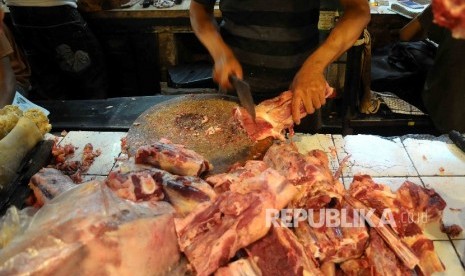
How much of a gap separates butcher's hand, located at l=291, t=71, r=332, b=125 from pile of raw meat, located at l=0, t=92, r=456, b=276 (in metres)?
0.56

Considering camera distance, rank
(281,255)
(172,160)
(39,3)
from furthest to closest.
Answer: (39,3)
(172,160)
(281,255)

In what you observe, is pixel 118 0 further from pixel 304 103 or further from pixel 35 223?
pixel 35 223

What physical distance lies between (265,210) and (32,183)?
1.23 meters

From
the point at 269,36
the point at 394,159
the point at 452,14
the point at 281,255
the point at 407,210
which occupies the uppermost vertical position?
the point at 452,14

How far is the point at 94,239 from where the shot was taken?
61.6 inches

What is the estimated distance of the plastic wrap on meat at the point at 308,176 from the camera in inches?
77.4

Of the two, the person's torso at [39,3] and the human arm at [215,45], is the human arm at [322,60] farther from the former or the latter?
the person's torso at [39,3]

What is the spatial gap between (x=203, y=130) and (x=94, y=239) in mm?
1234

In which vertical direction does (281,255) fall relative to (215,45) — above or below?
below

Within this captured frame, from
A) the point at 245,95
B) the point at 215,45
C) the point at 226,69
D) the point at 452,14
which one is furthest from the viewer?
the point at 215,45

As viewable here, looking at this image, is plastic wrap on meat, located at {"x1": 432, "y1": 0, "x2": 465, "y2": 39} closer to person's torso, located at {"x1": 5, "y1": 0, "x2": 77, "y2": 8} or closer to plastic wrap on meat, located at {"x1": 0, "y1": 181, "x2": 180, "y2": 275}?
plastic wrap on meat, located at {"x1": 0, "y1": 181, "x2": 180, "y2": 275}

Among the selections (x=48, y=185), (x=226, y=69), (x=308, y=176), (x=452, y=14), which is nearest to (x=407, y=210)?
(x=308, y=176)

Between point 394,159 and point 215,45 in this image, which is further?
point 215,45

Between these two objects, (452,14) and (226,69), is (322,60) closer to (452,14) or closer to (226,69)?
(226,69)
